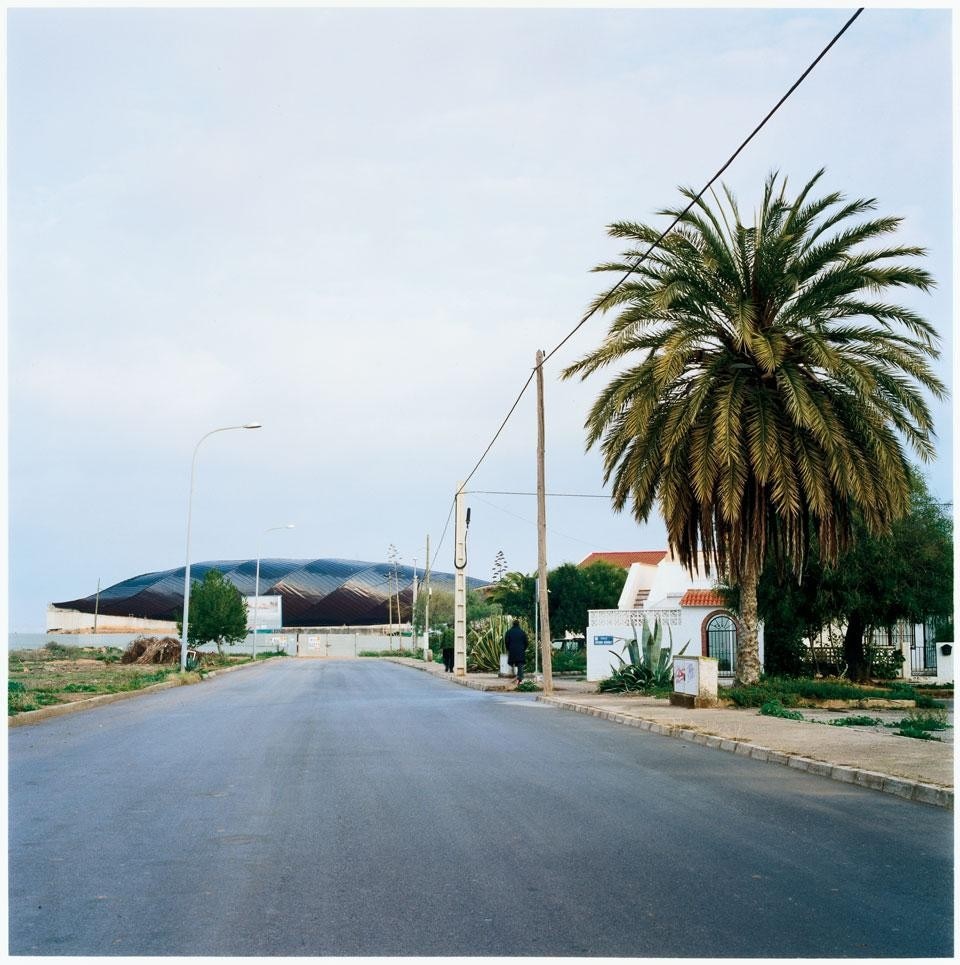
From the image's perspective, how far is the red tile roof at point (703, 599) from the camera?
33.9m

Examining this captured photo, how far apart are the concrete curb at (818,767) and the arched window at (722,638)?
15025mm

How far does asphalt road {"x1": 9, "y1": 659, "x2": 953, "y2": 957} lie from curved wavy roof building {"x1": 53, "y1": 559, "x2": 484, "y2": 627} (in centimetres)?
13217

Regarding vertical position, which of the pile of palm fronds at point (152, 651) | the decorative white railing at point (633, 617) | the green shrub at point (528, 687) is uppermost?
the decorative white railing at point (633, 617)

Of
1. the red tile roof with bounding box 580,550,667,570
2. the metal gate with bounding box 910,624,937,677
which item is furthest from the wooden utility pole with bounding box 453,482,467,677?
the red tile roof with bounding box 580,550,667,570

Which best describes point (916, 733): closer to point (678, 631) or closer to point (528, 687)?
point (528, 687)

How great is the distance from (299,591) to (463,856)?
145 metres

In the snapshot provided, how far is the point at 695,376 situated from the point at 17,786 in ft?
53.4

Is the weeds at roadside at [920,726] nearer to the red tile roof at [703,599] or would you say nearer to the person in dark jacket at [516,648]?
the red tile roof at [703,599]

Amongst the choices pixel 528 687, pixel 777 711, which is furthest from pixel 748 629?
pixel 528 687

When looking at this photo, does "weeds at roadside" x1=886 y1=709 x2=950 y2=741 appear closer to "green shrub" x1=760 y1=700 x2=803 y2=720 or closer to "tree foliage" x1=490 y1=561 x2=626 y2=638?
"green shrub" x1=760 y1=700 x2=803 y2=720

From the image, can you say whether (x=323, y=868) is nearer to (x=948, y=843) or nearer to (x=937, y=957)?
(x=937, y=957)

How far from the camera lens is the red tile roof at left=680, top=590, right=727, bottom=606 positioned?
33.9 m

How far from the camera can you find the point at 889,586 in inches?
1124

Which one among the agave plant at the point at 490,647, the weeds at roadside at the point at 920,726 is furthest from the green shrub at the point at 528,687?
the weeds at roadside at the point at 920,726
